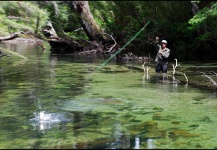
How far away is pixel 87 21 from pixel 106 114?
15733mm

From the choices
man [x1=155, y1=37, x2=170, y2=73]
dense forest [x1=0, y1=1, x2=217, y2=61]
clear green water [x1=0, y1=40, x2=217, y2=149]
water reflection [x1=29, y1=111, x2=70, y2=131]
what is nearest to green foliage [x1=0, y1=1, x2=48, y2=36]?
clear green water [x1=0, y1=40, x2=217, y2=149]

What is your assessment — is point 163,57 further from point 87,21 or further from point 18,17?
point 87,21

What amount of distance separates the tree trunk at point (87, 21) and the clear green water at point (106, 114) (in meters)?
10.5

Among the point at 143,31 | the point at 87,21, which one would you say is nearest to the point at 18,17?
the point at 87,21

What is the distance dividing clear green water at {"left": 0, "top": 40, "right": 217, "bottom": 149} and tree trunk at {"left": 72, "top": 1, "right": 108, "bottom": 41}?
412 inches

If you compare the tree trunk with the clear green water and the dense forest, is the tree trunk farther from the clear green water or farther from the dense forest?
the clear green water

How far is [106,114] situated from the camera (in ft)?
23.1

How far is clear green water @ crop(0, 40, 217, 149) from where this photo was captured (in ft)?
17.7

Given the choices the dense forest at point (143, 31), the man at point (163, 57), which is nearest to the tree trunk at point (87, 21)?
the dense forest at point (143, 31)

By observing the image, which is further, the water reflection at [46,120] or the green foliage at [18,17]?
the green foliage at [18,17]

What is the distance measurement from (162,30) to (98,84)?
1234cm

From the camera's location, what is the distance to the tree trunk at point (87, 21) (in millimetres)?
21719

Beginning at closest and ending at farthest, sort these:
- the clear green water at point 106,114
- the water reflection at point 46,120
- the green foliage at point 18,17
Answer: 1. the clear green water at point 106,114
2. the water reflection at point 46,120
3. the green foliage at point 18,17

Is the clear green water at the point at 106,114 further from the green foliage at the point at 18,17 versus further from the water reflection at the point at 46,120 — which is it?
the green foliage at the point at 18,17
